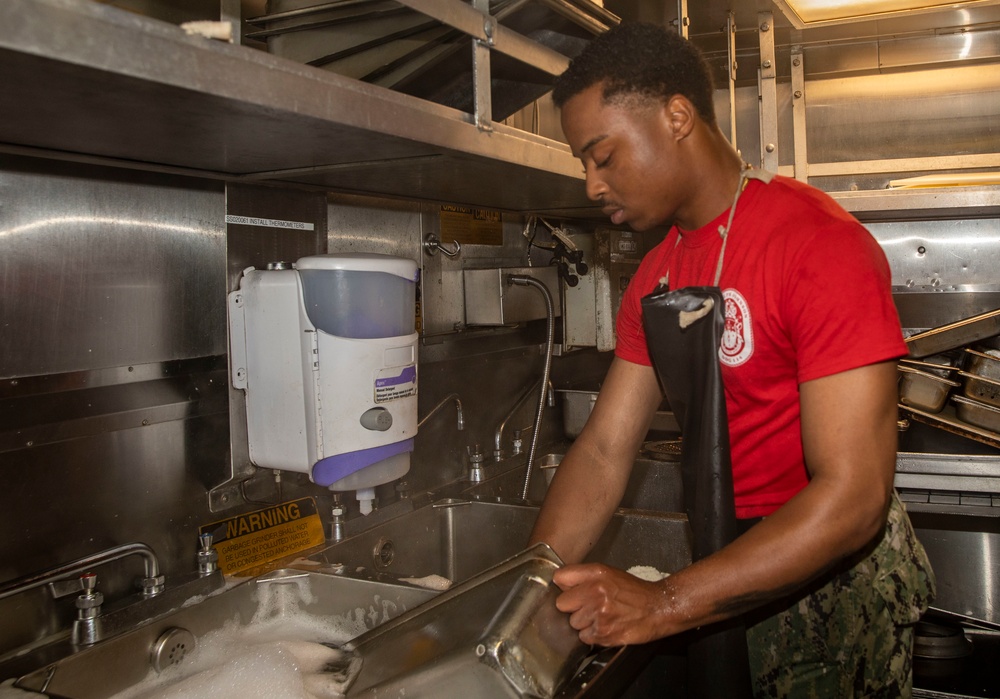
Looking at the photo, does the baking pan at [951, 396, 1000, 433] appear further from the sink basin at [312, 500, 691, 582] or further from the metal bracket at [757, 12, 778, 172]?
the sink basin at [312, 500, 691, 582]

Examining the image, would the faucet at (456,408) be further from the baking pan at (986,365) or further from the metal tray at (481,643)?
the baking pan at (986,365)

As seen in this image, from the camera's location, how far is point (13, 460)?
4.42 feet

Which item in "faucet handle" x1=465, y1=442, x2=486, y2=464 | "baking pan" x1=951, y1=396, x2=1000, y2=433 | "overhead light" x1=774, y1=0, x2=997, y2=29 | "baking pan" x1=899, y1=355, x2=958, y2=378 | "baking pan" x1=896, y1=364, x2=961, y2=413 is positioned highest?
"overhead light" x1=774, y1=0, x2=997, y2=29

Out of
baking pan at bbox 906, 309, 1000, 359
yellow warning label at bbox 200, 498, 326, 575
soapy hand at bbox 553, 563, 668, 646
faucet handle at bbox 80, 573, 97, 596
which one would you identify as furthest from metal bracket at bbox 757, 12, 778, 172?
faucet handle at bbox 80, 573, 97, 596

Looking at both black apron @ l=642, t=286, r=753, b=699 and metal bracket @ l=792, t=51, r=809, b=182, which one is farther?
metal bracket @ l=792, t=51, r=809, b=182

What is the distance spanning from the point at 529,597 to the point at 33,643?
89cm

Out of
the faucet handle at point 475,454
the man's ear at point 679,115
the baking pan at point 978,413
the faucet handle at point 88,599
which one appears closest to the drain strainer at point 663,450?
the faucet handle at point 475,454

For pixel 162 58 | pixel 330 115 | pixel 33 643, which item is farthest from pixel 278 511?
pixel 162 58

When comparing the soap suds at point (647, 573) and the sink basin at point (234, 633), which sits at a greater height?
the sink basin at point (234, 633)

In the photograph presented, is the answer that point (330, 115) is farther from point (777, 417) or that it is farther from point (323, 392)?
point (777, 417)

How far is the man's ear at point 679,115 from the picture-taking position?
1.48 meters

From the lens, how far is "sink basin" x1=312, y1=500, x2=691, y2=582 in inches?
82.1

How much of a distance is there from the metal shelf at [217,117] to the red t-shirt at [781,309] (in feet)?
1.52

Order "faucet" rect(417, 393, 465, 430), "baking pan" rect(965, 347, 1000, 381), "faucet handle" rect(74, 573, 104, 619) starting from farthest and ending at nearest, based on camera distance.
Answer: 1. "baking pan" rect(965, 347, 1000, 381)
2. "faucet" rect(417, 393, 465, 430)
3. "faucet handle" rect(74, 573, 104, 619)
